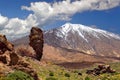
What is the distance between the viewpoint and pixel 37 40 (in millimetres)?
107875

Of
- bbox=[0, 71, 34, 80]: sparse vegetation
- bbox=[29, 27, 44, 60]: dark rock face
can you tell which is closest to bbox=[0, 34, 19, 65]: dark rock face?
bbox=[0, 71, 34, 80]: sparse vegetation

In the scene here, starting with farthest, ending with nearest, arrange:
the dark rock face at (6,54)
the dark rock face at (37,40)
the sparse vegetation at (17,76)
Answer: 1. the dark rock face at (37,40)
2. the dark rock face at (6,54)
3. the sparse vegetation at (17,76)

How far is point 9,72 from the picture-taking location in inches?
1674

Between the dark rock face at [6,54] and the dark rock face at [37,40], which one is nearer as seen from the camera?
the dark rock face at [6,54]

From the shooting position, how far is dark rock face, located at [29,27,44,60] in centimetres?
10744

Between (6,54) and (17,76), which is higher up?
(6,54)

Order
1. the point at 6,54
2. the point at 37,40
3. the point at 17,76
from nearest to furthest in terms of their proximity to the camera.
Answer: the point at 17,76 < the point at 6,54 < the point at 37,40

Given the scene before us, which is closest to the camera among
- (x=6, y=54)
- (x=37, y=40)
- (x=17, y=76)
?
(x=17, y=76)

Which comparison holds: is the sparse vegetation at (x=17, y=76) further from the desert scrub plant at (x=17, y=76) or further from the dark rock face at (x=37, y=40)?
the dark rock face at (x=37, y=40)

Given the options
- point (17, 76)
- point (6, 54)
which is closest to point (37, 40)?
point (6, 54)

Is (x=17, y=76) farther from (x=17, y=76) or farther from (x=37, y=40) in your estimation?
(x=37, y=40)

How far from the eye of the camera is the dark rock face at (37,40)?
4230 inches

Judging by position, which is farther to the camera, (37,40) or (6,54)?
(37,40)

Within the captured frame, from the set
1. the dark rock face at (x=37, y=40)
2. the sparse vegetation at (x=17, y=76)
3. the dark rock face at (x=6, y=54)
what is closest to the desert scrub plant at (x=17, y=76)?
the sparse vegetation at (x=17, y=76)
